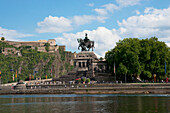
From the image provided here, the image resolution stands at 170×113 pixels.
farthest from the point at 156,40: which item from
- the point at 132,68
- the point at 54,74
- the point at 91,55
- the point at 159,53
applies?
the point at 54,74

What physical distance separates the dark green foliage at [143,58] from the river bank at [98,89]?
12.5 metres

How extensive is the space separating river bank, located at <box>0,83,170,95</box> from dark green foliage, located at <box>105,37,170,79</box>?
491 inches

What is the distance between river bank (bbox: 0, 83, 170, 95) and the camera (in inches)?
2940

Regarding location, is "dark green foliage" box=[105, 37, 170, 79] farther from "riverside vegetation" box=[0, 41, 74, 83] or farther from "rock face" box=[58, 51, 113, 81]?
"riverside vegetation" box=[0, 41, 74, 83]

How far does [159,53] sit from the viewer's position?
295ft

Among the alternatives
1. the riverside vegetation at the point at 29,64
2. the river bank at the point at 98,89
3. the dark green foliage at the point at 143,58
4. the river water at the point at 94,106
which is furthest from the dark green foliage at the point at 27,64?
the river water at the point at 94,106

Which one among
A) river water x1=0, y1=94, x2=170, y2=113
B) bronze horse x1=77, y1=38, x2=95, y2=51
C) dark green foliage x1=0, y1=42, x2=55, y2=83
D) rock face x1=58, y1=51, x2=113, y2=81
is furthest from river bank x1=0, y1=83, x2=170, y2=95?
dark green foliage x1=0, y1=42, x2=55, y2=83

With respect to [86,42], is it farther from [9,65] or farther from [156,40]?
[9,65]

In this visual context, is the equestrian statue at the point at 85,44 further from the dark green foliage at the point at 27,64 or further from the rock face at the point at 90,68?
the dark green foliage at the point at 27,64

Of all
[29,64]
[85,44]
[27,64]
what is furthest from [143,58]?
[27,64]

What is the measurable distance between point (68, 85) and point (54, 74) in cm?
10965

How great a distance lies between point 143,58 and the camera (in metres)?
90.8

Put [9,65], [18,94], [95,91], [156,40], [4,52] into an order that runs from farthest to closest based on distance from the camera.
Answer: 1. [4,52]
2. [9,65]
3. [156,40]
4. [18,94]
5. [95,91]

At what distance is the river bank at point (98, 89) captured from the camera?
245 feet
